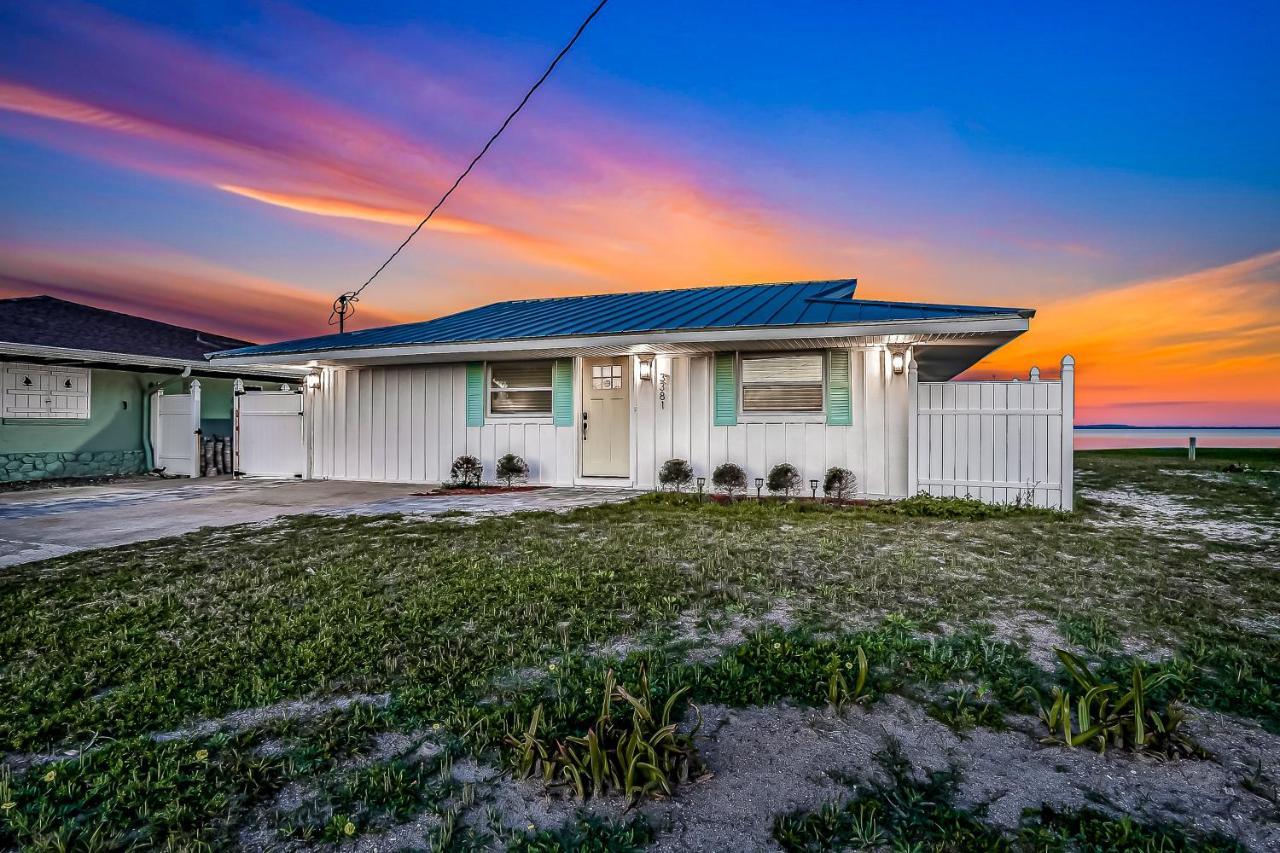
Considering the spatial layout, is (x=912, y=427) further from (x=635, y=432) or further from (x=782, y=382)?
(x=635, y=432)

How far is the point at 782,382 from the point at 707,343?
1.35m

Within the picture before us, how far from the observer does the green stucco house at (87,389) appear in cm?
1030

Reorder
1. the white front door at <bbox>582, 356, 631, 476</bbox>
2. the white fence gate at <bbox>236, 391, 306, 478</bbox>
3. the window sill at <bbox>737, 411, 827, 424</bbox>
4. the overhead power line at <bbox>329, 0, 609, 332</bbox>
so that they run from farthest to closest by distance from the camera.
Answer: the white fence gate at <bbox>236, 391, 306, 478</bbox>
the white front door at <bbox>582, 356, 631, 476</bbox>
the window sill at <bbox>737, 411, 827, 424</bbox>
the overhead power line at <bbox>329, 0, 609, 332</bbox>

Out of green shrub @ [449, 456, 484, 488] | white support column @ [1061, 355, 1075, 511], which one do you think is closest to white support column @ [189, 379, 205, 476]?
green shrub @ [449, 456, 484, 488]

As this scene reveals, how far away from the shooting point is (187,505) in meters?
7.54

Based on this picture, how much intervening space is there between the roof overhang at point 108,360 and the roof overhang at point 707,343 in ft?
6.74

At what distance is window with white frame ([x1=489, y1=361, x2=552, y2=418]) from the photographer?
978cm

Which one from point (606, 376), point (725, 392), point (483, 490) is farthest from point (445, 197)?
point (725, 392)

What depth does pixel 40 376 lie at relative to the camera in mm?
10609

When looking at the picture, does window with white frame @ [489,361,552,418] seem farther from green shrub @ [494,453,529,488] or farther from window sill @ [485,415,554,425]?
green shrub @ [494,453,529,488]

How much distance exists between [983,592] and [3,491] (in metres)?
13.6

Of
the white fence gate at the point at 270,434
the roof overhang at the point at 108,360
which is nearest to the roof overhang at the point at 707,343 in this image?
the white fence gate at the point at 270,434

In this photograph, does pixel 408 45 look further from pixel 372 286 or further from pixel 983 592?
pixel 983 592

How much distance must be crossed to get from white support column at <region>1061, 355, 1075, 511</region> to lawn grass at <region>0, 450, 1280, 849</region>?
127cm
